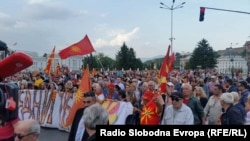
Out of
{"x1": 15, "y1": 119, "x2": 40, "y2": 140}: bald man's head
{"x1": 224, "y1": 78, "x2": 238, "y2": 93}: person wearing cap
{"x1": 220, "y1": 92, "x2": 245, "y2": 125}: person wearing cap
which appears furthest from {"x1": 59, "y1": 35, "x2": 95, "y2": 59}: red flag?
{"x1": 15, "y1": 119, "x2": 40, "y2": 140}: bald man's head

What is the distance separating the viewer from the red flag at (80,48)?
1341 cm

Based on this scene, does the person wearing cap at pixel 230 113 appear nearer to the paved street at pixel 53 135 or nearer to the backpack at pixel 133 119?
the backpack at pixel 133 119

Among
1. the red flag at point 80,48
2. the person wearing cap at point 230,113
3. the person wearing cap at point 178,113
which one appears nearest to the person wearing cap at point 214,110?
the person wearing cap at point 230,113

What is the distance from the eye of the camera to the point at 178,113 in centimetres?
635

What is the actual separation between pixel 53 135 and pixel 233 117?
245 inches

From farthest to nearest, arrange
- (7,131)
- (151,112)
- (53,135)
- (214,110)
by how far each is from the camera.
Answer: (53,135) → (214,110) → (151,112) → (7,131)

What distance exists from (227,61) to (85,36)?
134m

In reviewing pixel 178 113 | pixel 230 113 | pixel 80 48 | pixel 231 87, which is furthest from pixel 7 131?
pixel 231 87

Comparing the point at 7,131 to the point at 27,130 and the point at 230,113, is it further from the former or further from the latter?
the point at 230,113

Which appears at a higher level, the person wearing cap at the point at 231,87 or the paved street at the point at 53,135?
the person wearing cap at the point at 231,87

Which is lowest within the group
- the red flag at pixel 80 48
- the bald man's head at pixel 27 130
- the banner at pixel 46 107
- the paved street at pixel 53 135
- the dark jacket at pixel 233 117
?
the paved street at pixel 53 135

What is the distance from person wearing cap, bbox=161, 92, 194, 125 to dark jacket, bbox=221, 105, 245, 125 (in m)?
0.64

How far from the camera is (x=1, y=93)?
17.5 feet

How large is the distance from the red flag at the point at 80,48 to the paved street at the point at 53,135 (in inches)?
101
